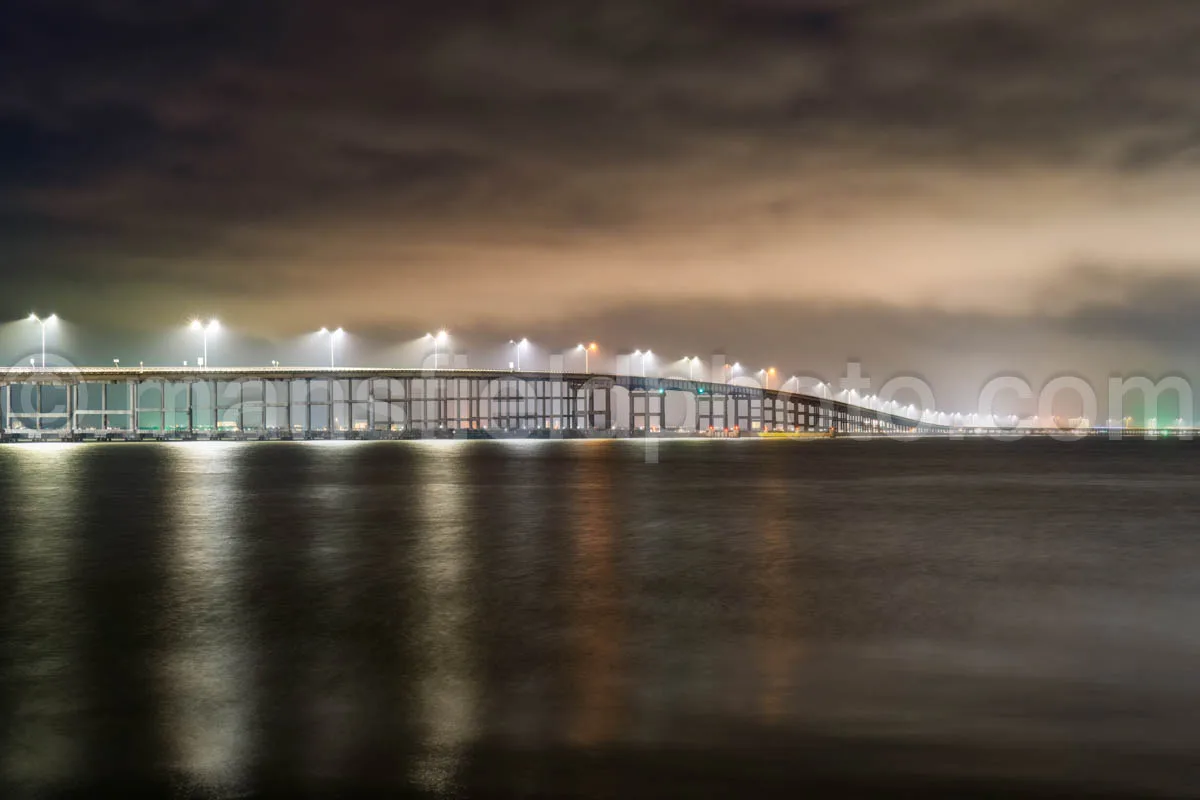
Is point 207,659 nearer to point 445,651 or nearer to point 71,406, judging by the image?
point 445,651

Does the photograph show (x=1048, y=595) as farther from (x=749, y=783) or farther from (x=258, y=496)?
(x=258, y=496)

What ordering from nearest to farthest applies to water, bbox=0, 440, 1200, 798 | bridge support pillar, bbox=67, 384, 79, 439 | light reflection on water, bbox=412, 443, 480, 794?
water, bbox=0, 440, 1200, 798
light reflection on water, bbox=412, 443, 480, 794
bridge support pillar, bbox=67, 384, 79, 439

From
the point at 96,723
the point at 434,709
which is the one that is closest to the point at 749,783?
the point at 434,709

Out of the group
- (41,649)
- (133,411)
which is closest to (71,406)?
(133,411)

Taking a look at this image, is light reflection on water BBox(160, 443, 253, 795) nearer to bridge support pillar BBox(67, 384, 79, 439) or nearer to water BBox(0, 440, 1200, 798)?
water BBox(0, 440, 1200, 798)

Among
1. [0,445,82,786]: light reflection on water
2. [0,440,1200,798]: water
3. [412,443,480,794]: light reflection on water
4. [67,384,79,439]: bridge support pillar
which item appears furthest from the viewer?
[67,384,79,439]: bridge support pillar

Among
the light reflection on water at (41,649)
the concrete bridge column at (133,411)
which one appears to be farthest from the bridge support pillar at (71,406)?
the light reflection on water at (41,649)

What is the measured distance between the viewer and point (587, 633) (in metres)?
13.0

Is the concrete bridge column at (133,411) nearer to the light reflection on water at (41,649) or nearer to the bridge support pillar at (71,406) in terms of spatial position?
the bridge support pillar at (71,406)

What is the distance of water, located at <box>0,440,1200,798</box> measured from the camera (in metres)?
7.41

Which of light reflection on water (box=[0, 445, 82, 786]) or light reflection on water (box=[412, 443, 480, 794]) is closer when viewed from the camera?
light reflection on water (box=[412, 443, 480, 794])

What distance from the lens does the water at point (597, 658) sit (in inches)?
292

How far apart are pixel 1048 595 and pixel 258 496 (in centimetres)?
3028

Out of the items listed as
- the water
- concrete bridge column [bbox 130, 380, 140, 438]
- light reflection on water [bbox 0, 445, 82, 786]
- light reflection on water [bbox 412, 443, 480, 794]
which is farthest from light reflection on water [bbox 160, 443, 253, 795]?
concrete bridge column [bbox 130, 380, 140, 438]
